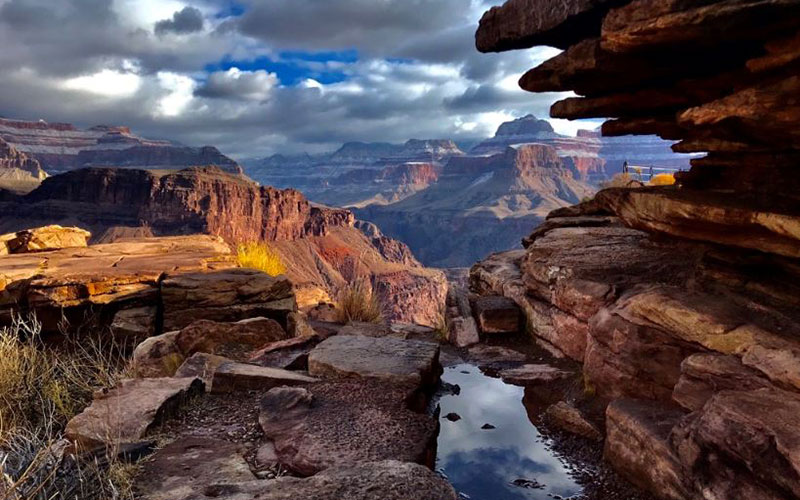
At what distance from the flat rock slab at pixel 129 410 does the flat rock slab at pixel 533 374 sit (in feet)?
11.9

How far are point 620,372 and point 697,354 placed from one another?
930mm

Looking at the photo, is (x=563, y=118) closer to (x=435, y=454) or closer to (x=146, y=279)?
(x=435, y=454)

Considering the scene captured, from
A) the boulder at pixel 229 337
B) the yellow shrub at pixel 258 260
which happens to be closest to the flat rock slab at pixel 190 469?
the boulder at pixel 229 337

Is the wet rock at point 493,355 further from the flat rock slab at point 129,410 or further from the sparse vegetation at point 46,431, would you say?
the sparse vegetation at point 46,431

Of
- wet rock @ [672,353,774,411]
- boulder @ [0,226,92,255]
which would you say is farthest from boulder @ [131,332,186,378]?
boulder @ [0,226,92,255]

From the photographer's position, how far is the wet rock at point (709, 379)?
385 centimetres

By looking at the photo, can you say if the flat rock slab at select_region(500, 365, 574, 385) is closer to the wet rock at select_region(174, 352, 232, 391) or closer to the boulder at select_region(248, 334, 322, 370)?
the boulder at select_region(248, 334, 322, 370)

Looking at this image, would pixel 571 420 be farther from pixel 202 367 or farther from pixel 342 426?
pixel 202 367

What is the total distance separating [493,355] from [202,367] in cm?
395

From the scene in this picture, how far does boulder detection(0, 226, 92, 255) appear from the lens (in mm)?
11453

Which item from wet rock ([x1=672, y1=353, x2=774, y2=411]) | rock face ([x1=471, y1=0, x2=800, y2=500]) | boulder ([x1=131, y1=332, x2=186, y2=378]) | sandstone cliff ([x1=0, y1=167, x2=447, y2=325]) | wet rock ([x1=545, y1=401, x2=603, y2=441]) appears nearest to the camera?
rock face ([x1=471, y1=0, x2=800, y2=500])

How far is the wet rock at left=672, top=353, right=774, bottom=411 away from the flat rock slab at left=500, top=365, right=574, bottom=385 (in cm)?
209

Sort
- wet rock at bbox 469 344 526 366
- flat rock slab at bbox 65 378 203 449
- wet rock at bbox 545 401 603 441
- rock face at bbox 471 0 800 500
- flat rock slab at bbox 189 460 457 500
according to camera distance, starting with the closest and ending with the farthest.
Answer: flat rock slab at bbox 189 460 457 500 < rock face at bbox 471 0 800 500 < flat rock slab at bbox 65 378 203 449 < wet rock at bbox 545 401 603 441 < wet rock at bbox 469 344 526 366

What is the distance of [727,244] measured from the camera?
16.0ft
